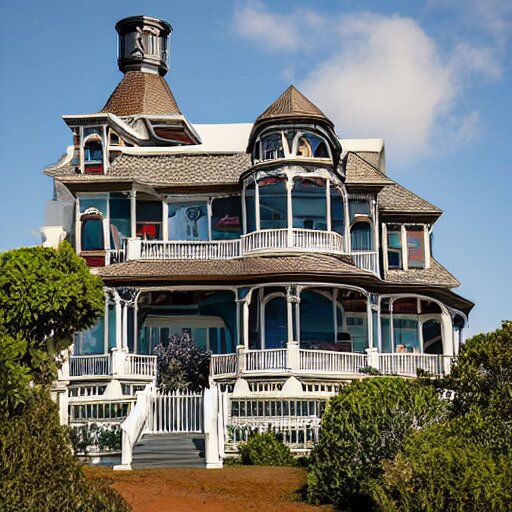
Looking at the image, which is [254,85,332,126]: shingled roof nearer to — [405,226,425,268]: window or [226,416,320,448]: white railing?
[405,226,425,268]: window

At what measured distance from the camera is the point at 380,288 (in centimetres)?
4000

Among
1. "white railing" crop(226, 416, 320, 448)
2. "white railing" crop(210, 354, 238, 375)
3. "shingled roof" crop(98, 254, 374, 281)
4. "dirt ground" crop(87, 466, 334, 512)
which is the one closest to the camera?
"dirt ground" crop(87, 466, 334, 512)

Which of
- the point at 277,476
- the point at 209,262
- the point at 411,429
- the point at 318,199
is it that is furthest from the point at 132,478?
the point at 318,199

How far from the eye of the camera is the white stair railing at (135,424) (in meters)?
28.7

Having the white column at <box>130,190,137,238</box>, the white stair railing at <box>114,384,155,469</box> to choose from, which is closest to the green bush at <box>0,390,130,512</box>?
the white stair railing at <box>114,384,155,469</box>

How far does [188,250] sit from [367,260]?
6368 mm

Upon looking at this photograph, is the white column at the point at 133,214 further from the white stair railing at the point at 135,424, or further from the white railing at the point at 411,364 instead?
the white railing at the point at 411,364

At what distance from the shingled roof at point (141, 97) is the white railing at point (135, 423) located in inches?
847

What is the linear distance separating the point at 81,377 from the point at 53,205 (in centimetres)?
1097

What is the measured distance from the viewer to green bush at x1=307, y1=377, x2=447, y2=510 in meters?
22.9

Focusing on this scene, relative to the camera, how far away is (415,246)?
142 ft

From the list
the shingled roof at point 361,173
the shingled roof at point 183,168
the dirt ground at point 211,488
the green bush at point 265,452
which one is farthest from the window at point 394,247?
the dirt ground at point 211,488

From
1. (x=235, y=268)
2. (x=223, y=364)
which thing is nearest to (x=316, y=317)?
(x=235, y=268)

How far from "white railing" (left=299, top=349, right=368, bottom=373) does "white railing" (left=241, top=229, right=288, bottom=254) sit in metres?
4.63
